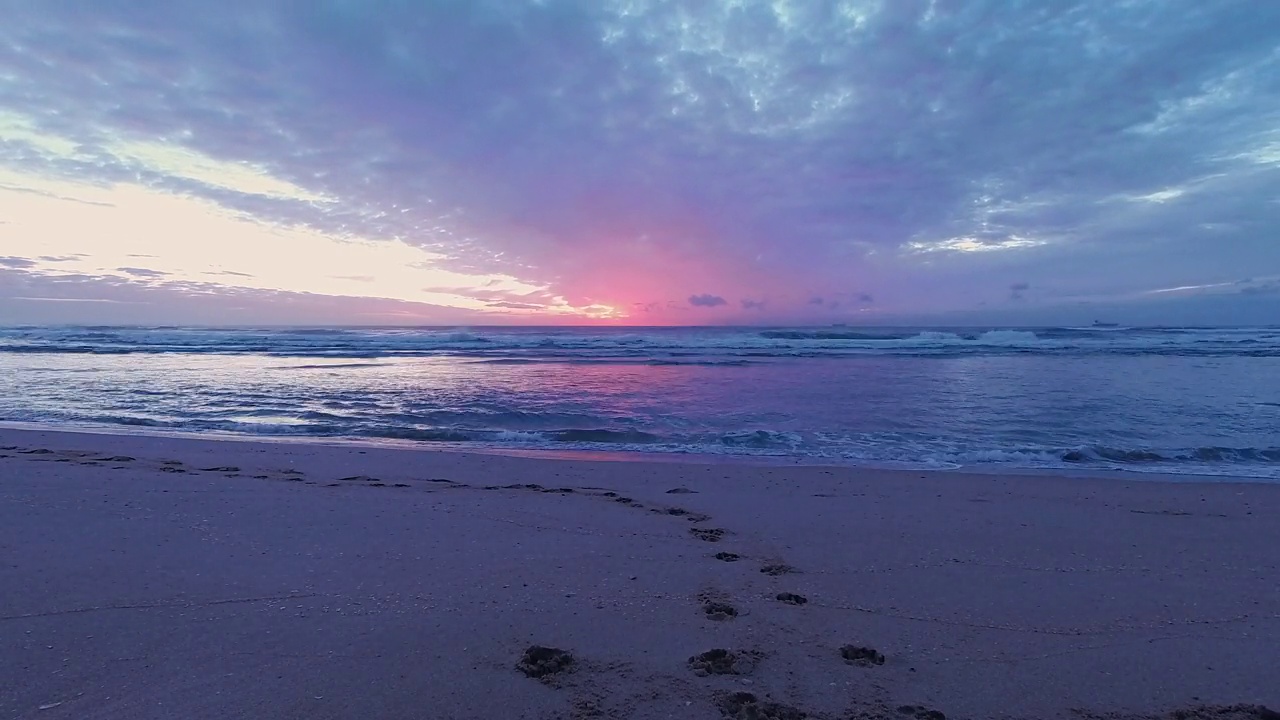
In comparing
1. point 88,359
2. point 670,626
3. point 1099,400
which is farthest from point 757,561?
point 88,359

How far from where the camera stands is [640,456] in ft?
31.2

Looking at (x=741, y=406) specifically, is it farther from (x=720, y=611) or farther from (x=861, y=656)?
(x=861, y=656)

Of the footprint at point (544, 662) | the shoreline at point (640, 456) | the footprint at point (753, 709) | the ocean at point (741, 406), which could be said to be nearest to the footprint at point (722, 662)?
the footprint at point (753, 709)

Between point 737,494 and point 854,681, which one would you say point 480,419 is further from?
point 854,681

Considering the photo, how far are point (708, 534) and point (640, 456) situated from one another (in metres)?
4.07

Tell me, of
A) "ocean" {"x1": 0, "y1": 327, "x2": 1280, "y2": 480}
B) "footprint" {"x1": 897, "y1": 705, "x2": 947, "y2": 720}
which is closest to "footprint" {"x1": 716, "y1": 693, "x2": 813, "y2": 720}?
"footprint" {"x1": 897, "y1": 705, "x2": 947, "y2": 720}

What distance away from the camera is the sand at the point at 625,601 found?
2979 millimetres

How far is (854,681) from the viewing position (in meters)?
3.11

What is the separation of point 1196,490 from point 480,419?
11.0 m

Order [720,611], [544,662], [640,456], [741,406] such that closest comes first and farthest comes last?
[544,662], [720,611], [640,456], [741,406]

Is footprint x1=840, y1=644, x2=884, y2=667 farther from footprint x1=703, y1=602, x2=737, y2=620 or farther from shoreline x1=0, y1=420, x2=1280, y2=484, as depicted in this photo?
shoreline x1=0, y1=420, x2=1280, y2=484

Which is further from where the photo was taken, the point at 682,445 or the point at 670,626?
the point at 682,445

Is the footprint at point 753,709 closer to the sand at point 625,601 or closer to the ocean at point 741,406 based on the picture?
the sand at point 625,601

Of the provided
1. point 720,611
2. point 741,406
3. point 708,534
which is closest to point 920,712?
point 720,611
